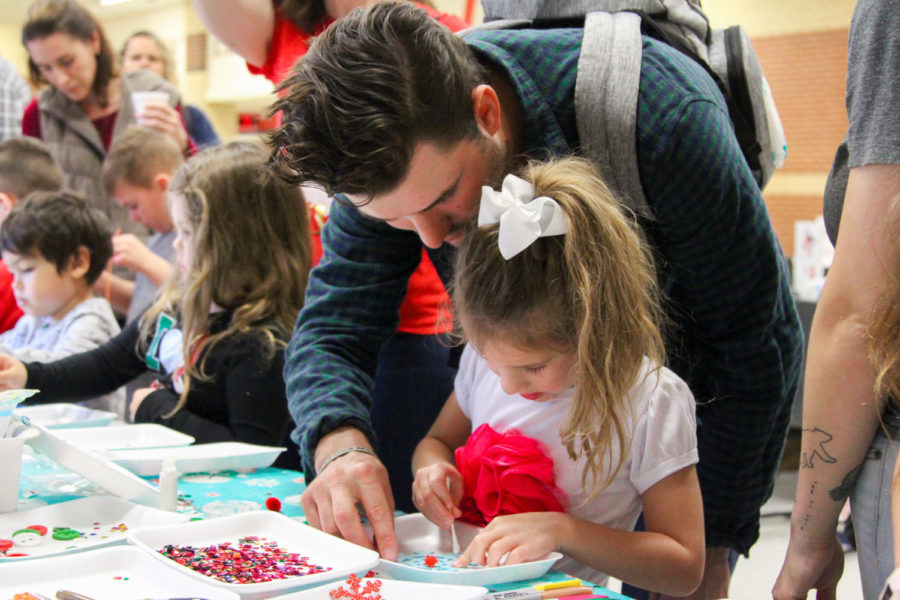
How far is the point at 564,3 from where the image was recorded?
1260mm

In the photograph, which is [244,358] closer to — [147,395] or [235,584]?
[147,395]

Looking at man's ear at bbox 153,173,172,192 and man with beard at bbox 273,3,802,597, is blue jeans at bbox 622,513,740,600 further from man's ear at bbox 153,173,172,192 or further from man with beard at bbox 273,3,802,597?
man's ear at bbox 153,173,172,192

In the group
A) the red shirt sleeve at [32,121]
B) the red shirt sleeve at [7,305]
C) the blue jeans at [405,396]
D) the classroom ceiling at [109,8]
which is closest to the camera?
the blue jeans at [405,396]

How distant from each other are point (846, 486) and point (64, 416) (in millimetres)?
1460

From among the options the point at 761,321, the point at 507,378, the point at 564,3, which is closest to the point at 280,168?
the point at 507,378

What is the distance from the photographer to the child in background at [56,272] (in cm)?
239

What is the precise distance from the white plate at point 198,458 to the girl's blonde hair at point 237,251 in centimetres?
37

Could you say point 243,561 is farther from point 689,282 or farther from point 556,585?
point 689,282

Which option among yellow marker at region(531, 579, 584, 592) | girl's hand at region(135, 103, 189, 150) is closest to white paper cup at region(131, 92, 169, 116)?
girl's hand at region(135, 103, 189, 150)

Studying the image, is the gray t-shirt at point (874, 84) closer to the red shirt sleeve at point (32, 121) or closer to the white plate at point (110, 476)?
the white plate at point (110, 476)

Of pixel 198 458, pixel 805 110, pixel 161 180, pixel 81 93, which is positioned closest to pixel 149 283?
pixel 161 180

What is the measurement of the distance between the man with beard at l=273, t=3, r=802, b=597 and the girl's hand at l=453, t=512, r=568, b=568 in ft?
0.40

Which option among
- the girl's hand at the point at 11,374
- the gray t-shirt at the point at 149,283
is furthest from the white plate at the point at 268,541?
the gray t-shirt at the point at 149,283

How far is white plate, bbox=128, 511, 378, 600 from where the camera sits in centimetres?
85
